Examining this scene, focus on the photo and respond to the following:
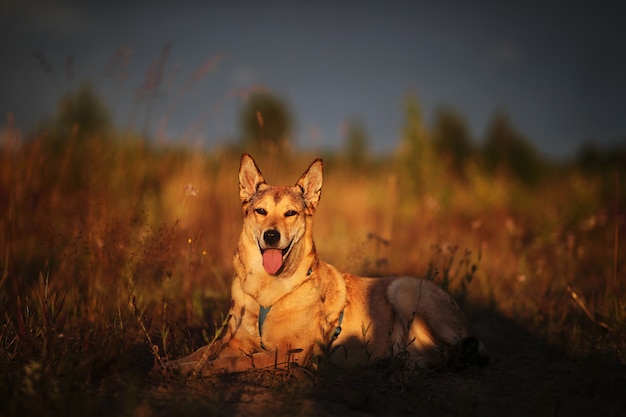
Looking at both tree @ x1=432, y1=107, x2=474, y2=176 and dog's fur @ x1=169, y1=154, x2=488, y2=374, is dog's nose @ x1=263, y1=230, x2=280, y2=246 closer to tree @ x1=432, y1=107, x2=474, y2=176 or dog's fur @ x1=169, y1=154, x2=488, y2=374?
dog's fur @ x1=169, y1=154, x2=488, y2=374

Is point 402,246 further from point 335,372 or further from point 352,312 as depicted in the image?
point 335,372

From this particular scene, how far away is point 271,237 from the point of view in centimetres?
367

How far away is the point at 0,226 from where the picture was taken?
5.66 m

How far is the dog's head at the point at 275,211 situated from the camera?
12.2ft

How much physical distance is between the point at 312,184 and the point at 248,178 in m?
0.60

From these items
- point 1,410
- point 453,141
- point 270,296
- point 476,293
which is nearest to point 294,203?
point 270,296

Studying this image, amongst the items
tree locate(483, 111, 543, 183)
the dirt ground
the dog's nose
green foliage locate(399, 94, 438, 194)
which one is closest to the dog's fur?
the dog's nose

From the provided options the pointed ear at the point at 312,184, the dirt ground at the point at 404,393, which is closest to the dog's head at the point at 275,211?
the pointed ear at the point at 312,184

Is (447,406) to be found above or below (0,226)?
below

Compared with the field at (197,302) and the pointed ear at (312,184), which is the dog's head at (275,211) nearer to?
the pointed ear at (312,184)

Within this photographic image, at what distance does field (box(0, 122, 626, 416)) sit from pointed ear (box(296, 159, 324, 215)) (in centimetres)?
118

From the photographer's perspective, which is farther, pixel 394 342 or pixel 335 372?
pixel 394 342

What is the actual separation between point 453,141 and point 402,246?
56.4 feet

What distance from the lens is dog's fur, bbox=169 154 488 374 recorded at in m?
3.58
